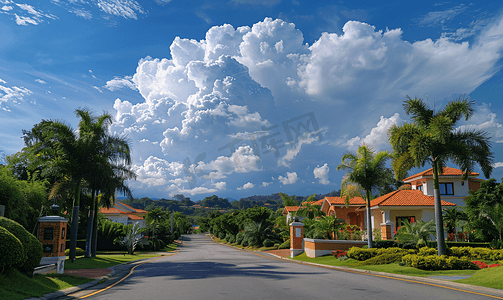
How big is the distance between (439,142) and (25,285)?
18729 millimetres

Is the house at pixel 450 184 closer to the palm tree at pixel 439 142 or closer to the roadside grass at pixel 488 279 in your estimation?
the palm tree at pixel 439 142

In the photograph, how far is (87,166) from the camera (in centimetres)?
2245

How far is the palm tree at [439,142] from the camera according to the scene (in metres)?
17.4

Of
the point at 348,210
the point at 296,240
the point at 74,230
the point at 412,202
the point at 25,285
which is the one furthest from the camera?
the point at 348,210

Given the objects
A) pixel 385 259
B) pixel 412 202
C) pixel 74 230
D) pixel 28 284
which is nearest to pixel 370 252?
pixel 385 259

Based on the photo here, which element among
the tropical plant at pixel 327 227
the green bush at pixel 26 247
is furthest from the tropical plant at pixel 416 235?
the green bush at pixel 26 247

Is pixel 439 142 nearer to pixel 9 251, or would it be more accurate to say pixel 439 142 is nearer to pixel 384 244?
pixel 384 244

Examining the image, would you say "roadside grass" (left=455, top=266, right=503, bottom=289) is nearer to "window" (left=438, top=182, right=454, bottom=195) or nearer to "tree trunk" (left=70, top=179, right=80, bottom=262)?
"tree trunk" (left=70, top=179, right=80, bottom=262)

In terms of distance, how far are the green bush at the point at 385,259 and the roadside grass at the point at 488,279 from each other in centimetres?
580

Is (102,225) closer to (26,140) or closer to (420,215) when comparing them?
(26,140)

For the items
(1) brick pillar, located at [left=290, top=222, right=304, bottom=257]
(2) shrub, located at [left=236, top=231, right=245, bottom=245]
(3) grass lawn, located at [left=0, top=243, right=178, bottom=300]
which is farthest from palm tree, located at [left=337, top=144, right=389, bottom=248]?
(2) shrub, located at [left=236, top=231, right=245, bottom=245]

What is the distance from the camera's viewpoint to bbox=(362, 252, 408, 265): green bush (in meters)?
18.2

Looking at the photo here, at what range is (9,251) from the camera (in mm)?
9898

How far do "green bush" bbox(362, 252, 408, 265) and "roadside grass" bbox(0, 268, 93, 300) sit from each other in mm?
14177
